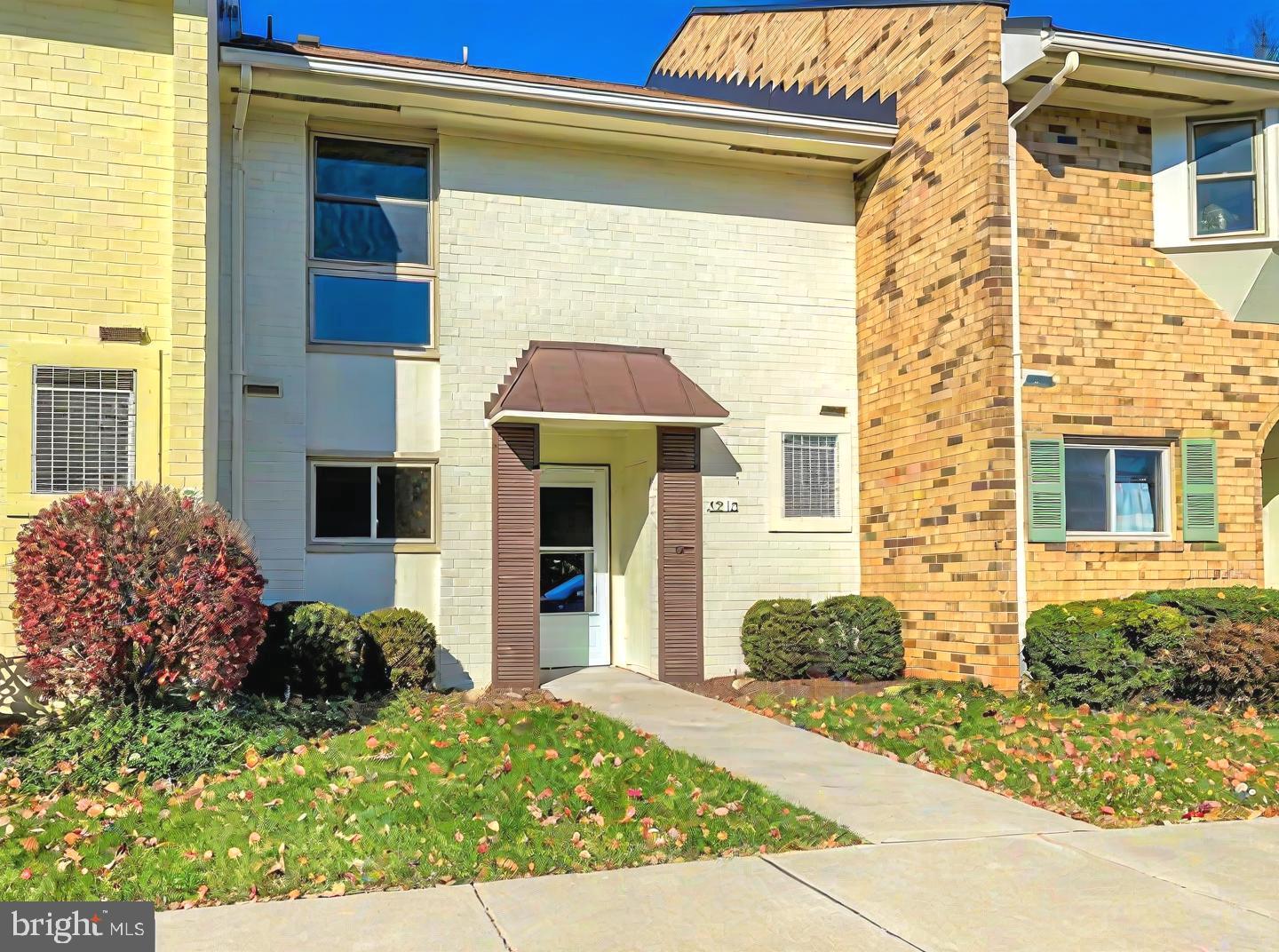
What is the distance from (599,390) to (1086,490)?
5.01 meters

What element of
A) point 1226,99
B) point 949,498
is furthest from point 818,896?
point 1226,99

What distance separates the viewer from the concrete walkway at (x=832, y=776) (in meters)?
6.81

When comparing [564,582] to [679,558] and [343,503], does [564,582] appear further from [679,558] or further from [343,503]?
[343,503]

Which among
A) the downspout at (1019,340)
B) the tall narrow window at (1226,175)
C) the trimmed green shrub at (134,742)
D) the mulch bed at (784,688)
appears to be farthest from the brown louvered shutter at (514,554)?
the tall narrow window at (1226,175)

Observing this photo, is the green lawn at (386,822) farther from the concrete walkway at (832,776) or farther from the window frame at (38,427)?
the window frame at (38,427)

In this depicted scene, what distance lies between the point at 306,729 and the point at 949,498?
21.6 ft

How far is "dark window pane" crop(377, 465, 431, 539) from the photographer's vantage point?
12.0 metres

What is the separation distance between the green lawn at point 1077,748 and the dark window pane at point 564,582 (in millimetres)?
3128

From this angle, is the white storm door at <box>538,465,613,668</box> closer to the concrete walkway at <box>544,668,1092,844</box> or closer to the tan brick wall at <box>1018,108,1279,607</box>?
the concrete walkway at <box>544,668,1092,844</box>

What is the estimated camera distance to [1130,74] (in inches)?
450

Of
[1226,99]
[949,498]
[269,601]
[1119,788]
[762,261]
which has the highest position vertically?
[1226,99]

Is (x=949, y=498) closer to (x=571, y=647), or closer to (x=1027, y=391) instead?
(x=1027, y=391)

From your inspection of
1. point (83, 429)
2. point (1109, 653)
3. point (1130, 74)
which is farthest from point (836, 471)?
point (83, 429)

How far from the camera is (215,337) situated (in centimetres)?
Answer: 1065
